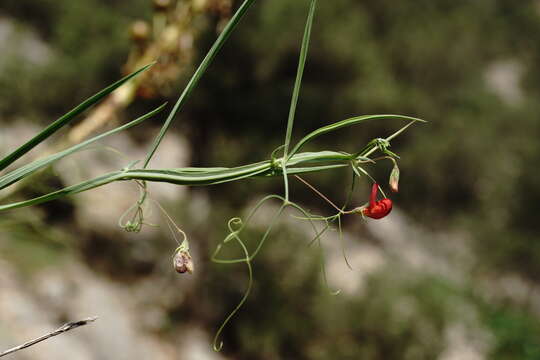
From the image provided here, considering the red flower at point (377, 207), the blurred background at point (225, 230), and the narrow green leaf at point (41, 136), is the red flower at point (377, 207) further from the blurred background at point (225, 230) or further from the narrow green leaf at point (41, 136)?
the blurred background at point (225, 230)

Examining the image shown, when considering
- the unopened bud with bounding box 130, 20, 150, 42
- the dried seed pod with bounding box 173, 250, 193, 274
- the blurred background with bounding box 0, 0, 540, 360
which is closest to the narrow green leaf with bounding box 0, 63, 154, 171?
the dried seed pod with bounding box 173, 250, 193, 274

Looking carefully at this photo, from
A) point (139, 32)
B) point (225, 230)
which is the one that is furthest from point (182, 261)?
point (225, 230)

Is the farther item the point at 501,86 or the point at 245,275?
the point at 501,86

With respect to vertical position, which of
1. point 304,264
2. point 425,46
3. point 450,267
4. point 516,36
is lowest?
point 304,264

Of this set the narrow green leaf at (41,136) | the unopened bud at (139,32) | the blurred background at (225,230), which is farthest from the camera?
the blurred background at (225,230)

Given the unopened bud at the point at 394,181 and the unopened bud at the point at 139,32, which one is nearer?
the unopened bud at the point at 394,181

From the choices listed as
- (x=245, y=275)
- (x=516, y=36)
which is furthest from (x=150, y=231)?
(x=516, y=36)

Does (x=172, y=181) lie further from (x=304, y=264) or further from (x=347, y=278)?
(x=347, y=278)

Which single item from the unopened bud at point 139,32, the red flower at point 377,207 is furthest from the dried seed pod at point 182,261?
the unopened bud at point 139,32
